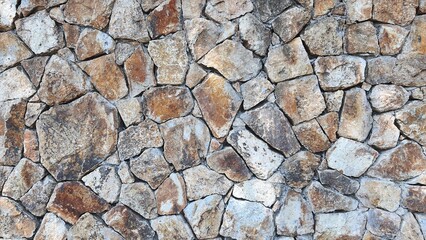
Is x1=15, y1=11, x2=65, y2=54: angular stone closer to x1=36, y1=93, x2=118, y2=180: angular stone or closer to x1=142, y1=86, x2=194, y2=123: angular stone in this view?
x1=36, y1=93, x2=118, y2=180: angular stone

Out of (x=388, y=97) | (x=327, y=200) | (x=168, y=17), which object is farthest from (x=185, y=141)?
(x=388, y=97)

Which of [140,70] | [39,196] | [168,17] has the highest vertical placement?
[168,17]

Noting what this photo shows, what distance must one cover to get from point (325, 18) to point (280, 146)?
57 cm

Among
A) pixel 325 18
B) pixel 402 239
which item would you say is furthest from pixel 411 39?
pixel 402 239

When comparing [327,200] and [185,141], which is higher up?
[185,141]

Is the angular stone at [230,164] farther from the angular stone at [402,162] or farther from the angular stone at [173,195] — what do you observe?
the angular stone at [402,162]

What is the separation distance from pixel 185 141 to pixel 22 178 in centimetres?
76

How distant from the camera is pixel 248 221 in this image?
1707 millimetres

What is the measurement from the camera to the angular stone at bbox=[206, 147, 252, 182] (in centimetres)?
171

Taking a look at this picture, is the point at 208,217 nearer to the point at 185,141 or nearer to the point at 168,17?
the point at 185,141

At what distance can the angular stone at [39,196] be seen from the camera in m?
1.79

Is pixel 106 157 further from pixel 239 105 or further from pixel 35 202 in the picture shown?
pixel 239 105

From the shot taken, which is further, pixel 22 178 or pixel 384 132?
pixel 22 178

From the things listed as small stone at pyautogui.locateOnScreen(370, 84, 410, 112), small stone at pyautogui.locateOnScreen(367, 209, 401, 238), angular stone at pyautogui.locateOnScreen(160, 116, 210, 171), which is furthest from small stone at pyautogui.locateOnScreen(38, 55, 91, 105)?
small stone at pyautogui.locateOnScreen(367, 209, 401, 238)
